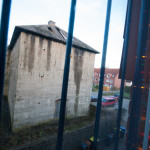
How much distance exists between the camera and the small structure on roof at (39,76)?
6.45m

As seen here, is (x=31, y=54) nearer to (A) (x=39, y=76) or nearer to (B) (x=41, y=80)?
(A) (x=39, y=76)

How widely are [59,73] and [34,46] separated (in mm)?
2681

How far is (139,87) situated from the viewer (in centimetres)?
186

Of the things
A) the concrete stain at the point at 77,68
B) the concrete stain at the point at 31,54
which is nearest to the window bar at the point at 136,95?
the concrete stain at the point at 31,54

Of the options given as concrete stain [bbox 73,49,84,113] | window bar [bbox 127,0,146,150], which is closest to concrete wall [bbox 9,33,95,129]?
concrete stain [bbox 73,49,84,113]

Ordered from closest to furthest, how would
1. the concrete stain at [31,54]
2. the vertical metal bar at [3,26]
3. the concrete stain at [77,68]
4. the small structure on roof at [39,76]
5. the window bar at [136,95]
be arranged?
the vertical metal bar at [3,26] < the window bar at [136,95] < the small structure on roof at [39,76] < the concrete stain at [31,54] < the concrete stain at [77,68]

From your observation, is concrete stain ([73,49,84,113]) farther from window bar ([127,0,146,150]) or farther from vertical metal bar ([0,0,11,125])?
vertical metal bar ([0,0,11,125])

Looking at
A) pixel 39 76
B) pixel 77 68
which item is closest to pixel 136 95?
pixel 39 76

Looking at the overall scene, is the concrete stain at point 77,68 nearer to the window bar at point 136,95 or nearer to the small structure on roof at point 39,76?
the small structure on roof at point 39,76

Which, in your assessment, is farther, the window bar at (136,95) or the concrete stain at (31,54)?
the concrete stain at (31,54)

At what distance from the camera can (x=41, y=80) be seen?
7293mm

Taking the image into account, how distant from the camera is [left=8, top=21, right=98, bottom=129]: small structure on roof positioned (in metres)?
6.45

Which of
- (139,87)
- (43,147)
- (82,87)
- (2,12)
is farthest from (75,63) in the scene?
(2,12)

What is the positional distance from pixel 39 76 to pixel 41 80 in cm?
33
